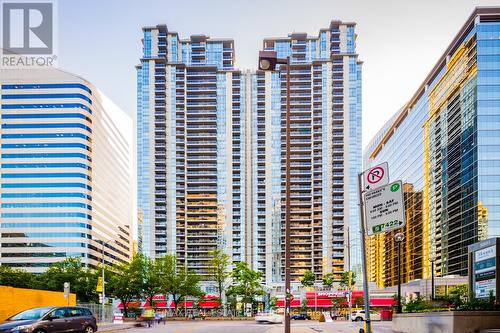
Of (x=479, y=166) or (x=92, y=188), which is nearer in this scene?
(x=479, y=166)

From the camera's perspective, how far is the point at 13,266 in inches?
6029

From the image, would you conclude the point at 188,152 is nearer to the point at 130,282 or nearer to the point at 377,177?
the point at 130,282

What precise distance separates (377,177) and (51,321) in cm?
1892

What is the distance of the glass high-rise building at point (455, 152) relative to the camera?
4065 inches

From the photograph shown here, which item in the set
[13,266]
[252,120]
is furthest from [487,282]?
[13,266]

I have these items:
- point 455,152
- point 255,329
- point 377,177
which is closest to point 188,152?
point 455,152

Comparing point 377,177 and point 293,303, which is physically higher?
point 377,177

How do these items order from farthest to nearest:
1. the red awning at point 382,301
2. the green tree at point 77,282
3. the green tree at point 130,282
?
1. the green tree at point 77,282
2. the red awning at point 382,301
3. the green tree at point 130,282

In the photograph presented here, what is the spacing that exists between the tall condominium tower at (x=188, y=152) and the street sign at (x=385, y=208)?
14267 cm

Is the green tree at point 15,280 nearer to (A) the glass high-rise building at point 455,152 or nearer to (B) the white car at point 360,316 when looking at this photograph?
(B) the white car at point 360,316

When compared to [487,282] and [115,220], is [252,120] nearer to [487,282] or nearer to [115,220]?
[115,220]

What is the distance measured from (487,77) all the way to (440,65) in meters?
21.8

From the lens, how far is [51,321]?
23938 millimetres

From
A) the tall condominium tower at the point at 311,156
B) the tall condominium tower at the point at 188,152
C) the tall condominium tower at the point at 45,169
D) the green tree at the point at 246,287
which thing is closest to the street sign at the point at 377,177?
the green tree at the point at 246,287
